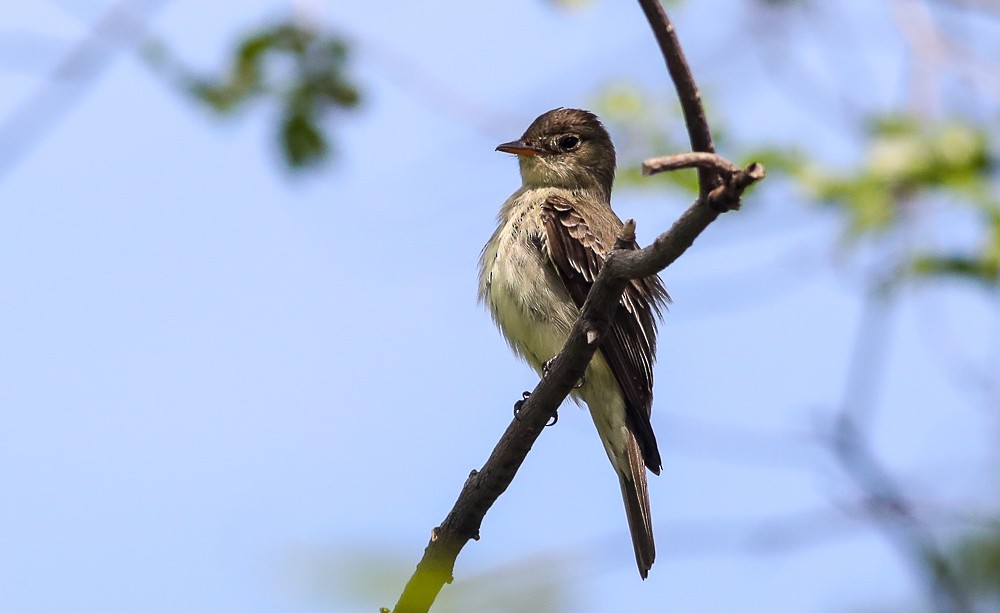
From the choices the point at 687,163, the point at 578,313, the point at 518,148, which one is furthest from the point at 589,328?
the point at 518,148

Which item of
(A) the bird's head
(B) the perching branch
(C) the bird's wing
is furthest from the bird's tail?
(A) the bird's head

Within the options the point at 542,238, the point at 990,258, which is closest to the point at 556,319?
the point at 542,238

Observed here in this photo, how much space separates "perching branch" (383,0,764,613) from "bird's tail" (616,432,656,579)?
1.35m

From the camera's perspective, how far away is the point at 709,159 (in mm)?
3564

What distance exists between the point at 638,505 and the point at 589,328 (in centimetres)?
199

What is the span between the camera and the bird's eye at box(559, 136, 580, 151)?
8.09 m

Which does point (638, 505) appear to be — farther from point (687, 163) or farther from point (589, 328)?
point (687, 163)

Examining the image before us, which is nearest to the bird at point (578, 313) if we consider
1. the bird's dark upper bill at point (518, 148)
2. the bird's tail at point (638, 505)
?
the bird's tail at point (638, 505)

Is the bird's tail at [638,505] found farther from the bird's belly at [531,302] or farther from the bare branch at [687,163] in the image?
the bare branch at [687,163]

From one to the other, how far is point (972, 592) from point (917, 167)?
3.47 m

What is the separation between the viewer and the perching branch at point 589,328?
3.48 meters

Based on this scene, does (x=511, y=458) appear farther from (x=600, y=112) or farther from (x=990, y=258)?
(x=600, y=112)

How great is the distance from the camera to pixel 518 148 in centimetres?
788

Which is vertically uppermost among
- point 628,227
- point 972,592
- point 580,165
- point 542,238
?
point 580,165
